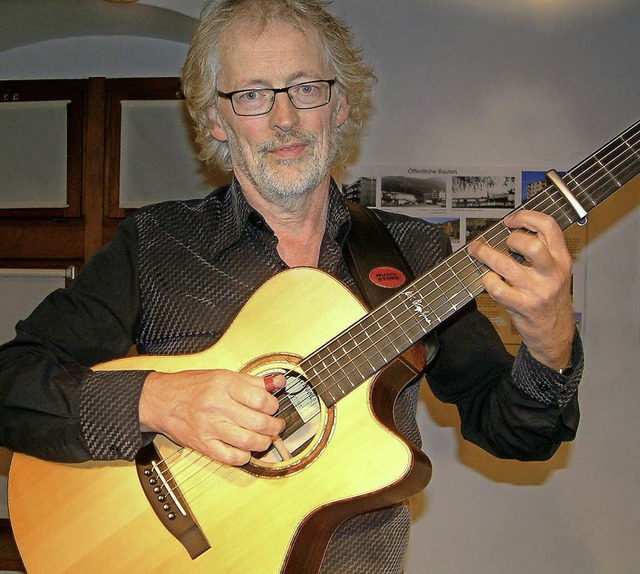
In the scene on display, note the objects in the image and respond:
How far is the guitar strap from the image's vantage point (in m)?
1.46

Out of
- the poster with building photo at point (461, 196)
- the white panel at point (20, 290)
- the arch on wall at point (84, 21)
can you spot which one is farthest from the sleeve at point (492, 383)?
the white panel at point (20, 290)

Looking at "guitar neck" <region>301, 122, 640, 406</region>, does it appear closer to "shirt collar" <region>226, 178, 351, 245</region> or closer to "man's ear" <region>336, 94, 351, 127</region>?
"shirt collar" <region>226, 178, 351, 245</region>

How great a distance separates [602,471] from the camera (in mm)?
3039

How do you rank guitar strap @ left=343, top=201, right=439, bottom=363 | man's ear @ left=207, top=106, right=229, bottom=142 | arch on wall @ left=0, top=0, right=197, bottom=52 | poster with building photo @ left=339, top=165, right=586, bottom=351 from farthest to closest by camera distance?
arch on wall @ left=0, top=0, right=197, bottom=52, poster with building photo @ left=339, top=165, right=586, bottom=351, man's ear @ left=207, top=106, right=229, bottom=142, guitar strap @ left=343, top=201, right=439, bottom=363

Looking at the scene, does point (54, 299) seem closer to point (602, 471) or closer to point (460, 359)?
point (460, 359)

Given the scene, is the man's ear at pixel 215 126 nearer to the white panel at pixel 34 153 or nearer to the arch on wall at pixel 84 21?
the arch on wall at pixel 84 21

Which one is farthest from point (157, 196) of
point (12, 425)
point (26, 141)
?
point (12, 425)

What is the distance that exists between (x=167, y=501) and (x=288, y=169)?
0.62 meters

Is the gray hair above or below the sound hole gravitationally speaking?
above

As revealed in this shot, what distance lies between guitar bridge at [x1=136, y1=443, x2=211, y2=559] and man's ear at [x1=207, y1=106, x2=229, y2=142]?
26.7 inches

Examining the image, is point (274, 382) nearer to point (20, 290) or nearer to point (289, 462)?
point (289, 462)

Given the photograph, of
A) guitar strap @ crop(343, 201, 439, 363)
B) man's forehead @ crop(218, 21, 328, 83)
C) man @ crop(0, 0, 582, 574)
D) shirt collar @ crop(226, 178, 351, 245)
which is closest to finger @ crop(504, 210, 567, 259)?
man @ crop(0, 0, 582, 574)

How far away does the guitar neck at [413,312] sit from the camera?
130 centimetres

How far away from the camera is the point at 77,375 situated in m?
1.40
